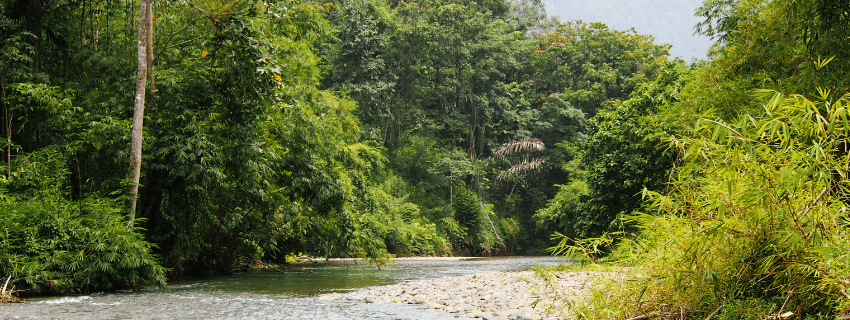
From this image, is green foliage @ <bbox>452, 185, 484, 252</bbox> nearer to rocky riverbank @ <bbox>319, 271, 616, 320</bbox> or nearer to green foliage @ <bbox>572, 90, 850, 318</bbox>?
rocky riverbank @ <bbox>319, 271, 616, 320</bbox>

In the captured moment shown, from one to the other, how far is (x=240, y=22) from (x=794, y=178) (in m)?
10.2

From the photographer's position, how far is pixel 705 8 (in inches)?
747

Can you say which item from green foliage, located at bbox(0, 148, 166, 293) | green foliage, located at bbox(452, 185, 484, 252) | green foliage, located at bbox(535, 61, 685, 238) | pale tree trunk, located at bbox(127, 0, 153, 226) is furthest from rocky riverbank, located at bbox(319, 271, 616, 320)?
green foliage, located at bbox(452, 185, 484, 252)

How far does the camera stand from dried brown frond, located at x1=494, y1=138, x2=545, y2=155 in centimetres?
3872

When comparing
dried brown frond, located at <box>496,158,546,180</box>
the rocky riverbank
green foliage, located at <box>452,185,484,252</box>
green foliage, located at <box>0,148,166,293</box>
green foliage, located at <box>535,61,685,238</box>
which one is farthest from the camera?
dried brown frond, located at <box>496,158,546,180</box>

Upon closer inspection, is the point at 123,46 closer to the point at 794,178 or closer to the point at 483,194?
the point at 794,178

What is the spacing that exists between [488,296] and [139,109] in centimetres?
721

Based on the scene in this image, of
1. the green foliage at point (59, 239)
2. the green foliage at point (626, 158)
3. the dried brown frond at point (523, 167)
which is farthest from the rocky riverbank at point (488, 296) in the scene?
the dried brown frond at point (523, 167)

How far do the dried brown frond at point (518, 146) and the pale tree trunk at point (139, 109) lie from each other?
29.0m

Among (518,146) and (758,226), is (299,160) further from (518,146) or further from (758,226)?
(518,146)

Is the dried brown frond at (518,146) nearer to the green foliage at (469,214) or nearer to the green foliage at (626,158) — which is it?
the green foliage at (469,214)

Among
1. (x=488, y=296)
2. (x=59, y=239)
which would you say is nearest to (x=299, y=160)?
(x=59, y=239)

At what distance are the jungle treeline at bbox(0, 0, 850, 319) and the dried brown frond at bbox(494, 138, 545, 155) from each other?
12.6 meters

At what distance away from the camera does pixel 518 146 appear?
39719mm
